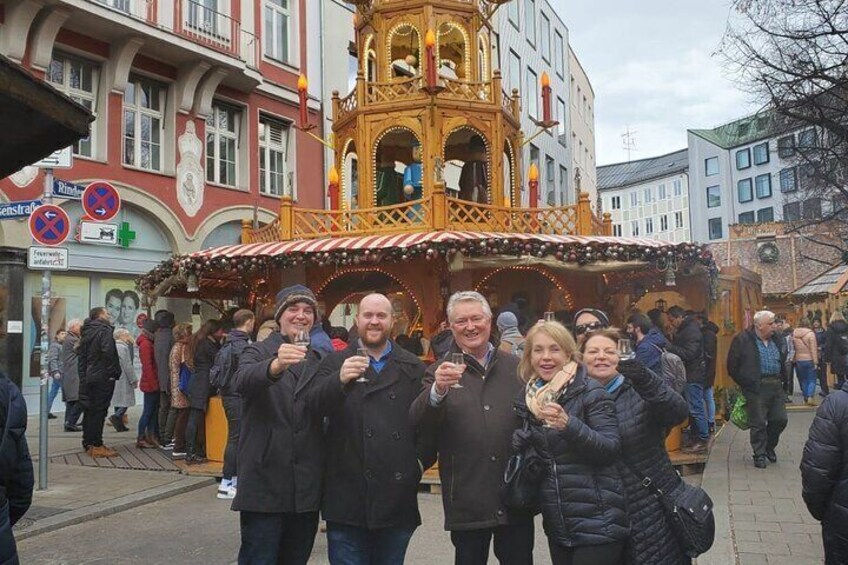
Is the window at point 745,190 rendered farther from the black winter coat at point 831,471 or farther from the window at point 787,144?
the black winter coat at point 831,471

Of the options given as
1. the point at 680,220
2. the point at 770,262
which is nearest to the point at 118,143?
the point at 770,262

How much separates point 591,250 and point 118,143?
446 inches

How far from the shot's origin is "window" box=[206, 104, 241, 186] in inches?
734

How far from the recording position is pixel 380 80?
Answer: 525 inches

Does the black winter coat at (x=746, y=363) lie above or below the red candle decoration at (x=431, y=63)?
below

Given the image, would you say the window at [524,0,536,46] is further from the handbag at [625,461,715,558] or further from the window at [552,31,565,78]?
the handbag at [625,461,715,558]

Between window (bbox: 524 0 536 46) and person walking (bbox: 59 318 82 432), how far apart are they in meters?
25.2

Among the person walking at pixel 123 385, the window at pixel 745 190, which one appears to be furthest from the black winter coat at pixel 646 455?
the window at pixel 745 190

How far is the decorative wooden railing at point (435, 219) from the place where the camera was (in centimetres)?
1107

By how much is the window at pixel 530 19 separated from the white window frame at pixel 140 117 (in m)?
19.5

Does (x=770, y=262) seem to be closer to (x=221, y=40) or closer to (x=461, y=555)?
(x=221, y=40)

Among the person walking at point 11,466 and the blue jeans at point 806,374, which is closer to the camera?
the person walking at point 11,466

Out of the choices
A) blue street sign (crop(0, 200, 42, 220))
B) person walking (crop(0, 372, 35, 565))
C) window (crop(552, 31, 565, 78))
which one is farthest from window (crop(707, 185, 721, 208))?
person walking (crop(0, 372, 35, 565))

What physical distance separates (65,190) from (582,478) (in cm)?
729
